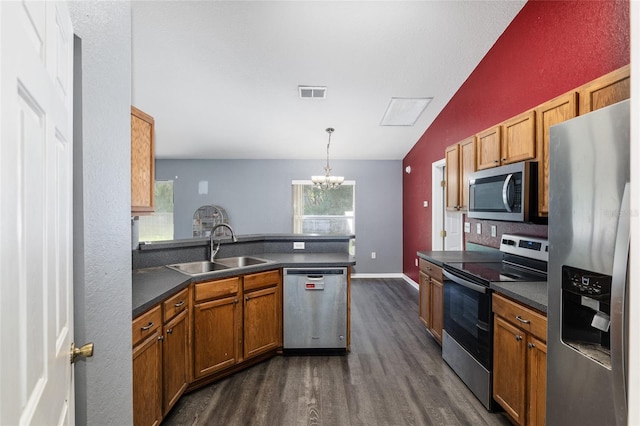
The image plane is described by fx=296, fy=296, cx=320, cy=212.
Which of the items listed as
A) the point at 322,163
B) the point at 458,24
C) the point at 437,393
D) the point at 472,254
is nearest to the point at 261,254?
the point at 437,393

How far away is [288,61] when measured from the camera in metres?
3.20

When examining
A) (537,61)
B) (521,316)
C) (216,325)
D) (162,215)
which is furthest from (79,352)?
(162,215)

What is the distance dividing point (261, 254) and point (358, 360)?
1.41m

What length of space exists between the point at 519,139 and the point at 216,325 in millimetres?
2694

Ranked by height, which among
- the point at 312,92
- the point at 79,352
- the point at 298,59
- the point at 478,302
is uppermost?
the point at 298,59

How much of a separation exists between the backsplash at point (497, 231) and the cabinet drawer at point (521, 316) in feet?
2.79

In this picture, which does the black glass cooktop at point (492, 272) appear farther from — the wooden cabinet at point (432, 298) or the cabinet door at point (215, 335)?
the cabinet door at point (215, 335)

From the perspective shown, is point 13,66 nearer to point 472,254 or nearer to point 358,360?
point 358,360

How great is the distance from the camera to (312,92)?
375 cm

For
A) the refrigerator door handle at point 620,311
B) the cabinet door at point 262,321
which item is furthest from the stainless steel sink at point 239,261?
the refrigerator door handle at point 620,311

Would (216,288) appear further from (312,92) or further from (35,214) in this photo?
(312,92)

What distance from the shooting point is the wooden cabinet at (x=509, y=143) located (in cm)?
210

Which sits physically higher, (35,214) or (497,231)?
(35,214)

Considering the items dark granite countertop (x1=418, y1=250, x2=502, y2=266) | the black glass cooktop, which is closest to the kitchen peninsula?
dark granite countertop (x1=418, y1=250, x2=502, y2=266)
